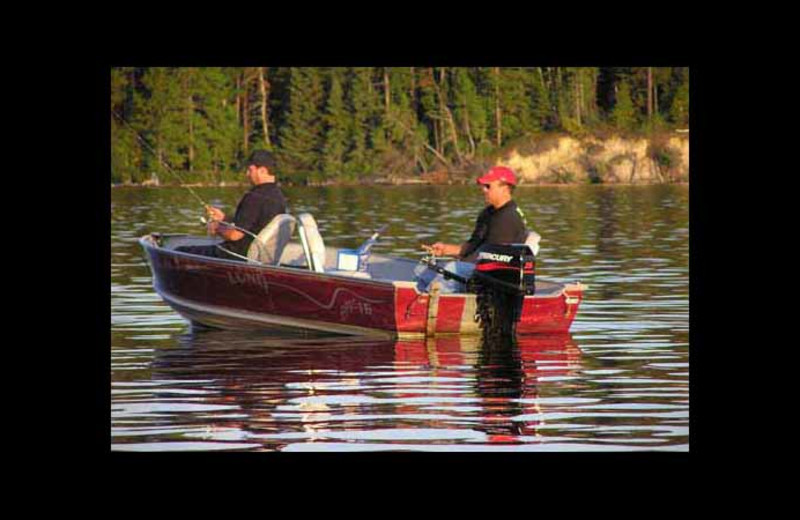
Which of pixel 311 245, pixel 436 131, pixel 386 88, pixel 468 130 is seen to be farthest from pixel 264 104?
pixel 311 245

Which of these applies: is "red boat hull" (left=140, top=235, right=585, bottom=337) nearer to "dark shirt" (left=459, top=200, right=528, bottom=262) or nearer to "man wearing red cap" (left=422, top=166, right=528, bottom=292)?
"man wearing red cap" (left=422, top=166, right=528, bottom=292)

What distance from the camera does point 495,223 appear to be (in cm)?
1562

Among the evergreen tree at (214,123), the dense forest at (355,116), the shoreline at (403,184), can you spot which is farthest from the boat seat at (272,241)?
the evergreen tree at (214,123)

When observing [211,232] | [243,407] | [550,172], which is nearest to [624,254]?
[211,232]

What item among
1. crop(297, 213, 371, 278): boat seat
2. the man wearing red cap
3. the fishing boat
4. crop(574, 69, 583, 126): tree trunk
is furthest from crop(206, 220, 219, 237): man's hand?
crop(574, 69, 583, 126): tree trunk

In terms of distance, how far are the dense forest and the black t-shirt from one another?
2159 inches

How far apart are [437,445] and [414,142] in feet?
220

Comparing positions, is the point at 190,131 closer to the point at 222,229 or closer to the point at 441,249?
the point at 222,229

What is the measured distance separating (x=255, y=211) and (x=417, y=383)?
3.62 metres

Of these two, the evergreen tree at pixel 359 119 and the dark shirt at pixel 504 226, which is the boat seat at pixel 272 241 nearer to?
the dark shirt at pixel 504 226

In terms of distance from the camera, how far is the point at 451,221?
3694 centimetres
